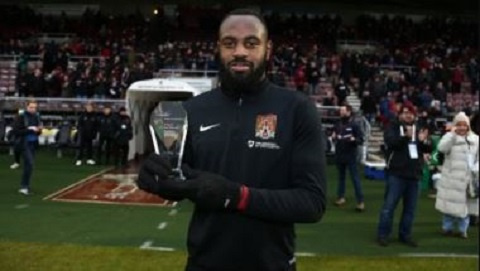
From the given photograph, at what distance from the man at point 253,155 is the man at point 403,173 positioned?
6.75m

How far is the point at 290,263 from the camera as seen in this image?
2480 mm

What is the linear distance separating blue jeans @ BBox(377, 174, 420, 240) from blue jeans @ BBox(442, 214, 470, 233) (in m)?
0.96

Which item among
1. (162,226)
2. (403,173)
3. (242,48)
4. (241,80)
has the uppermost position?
(242,48)

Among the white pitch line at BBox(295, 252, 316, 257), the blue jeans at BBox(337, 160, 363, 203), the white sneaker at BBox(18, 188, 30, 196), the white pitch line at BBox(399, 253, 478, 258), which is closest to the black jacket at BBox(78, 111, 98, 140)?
the white sneaker at BBox(18, 188, 30, 196)

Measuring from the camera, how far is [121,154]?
18.5 meters

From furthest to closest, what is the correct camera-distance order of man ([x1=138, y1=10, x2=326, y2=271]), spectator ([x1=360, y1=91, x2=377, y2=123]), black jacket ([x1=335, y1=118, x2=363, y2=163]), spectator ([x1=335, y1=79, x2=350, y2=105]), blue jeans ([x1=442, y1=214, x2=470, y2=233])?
spectator ([x1=335, y1=79, x2=350, y2=105]) → spectator ([x1=360, y1=91, x2=377, y2=123]) → black jacket ([x1=335, y1=118, x2=363, y2=163]) → blue jeans ([x1=442, y1=214, x2=470, y2=233]) → man ([x1=138, y1=10, x2=326, y2=271])

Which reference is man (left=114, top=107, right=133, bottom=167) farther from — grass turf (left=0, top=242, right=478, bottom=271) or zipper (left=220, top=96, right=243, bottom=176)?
zipper (left=220, top=96, right=243, bottom=176)

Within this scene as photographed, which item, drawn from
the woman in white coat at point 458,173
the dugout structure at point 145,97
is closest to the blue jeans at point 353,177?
the woman in white coat at point 458,173

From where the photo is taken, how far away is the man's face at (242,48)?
2352mm

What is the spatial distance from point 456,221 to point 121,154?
10.4 metres

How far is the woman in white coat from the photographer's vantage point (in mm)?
9445

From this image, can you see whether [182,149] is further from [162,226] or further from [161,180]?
[162,226]

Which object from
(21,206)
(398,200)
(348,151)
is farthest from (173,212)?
(398,200)

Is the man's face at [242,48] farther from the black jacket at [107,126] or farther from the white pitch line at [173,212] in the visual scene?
the black jacket at [107,126]
